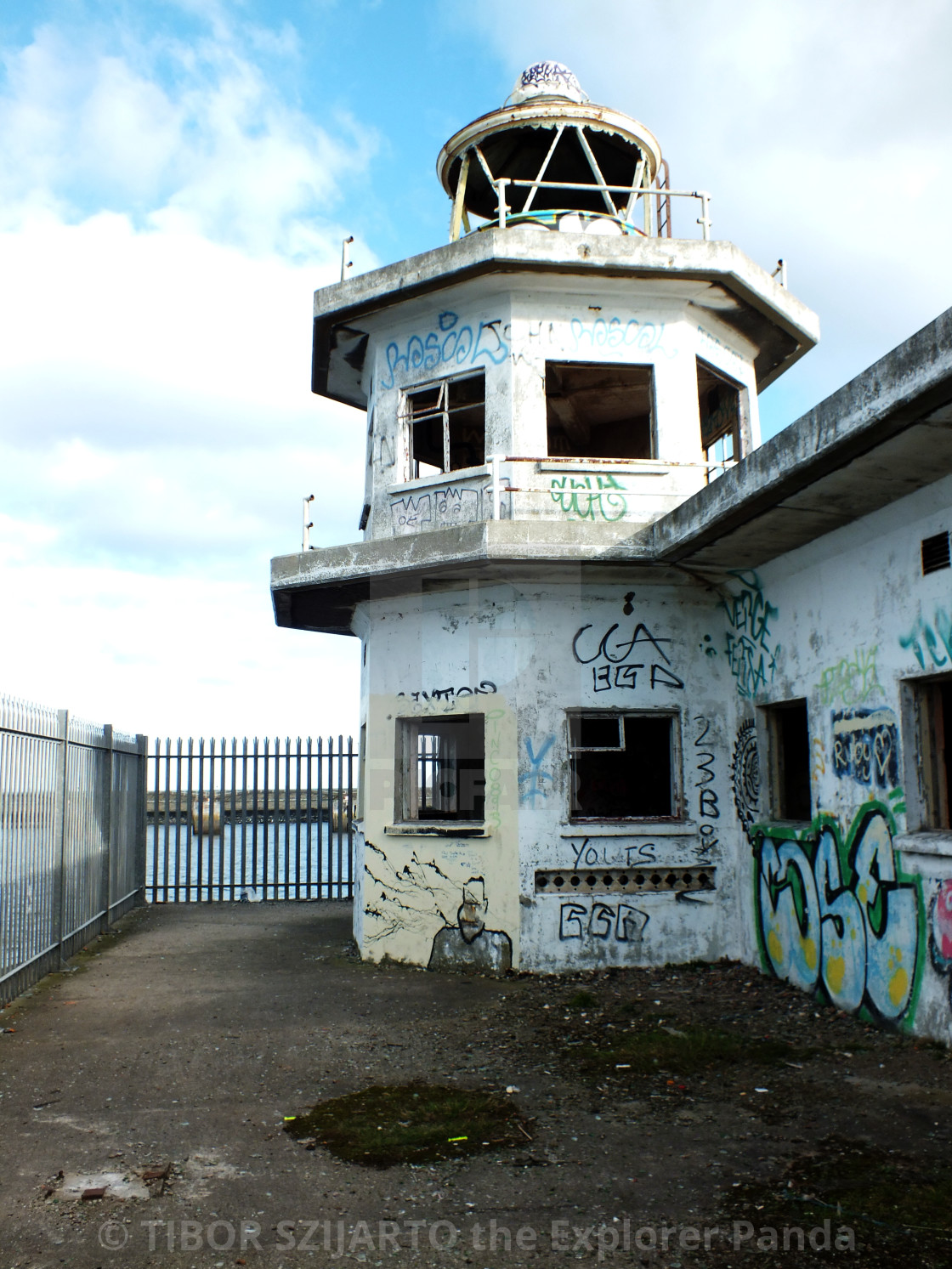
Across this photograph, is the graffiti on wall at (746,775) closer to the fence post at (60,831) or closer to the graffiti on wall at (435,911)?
the graffiti on wall at (435,911)

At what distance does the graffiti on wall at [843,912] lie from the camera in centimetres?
625

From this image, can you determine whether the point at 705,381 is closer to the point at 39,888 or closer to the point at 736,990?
the point at 736,990

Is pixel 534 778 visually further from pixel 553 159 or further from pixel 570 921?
pixel 553 159

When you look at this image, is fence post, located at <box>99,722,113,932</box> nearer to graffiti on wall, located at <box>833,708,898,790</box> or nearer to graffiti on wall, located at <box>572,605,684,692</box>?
graffiti on wall, located at <box>572,605,684,692</box>

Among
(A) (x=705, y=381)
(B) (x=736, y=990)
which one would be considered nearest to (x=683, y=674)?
(B) (x=736, y=990)

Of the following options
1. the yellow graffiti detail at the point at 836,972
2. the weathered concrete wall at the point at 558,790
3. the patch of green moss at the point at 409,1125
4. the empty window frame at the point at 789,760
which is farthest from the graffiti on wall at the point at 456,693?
the patch of green moss at the point at 409,1125

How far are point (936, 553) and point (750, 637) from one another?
2.67m

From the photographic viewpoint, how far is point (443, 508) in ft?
30.9

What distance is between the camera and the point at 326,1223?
391cm

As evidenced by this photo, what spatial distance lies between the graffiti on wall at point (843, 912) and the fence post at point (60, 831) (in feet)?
21.2

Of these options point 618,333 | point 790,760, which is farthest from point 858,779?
point 618,333

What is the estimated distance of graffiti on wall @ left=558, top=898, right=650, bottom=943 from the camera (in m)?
8.53

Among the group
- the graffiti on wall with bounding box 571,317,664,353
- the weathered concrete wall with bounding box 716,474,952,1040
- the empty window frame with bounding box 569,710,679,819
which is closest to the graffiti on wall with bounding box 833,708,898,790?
the weathered concrete wall with bounding box 716,474,952,1040

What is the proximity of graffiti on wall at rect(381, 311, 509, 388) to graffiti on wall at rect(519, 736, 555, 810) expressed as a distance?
3.78 metres
